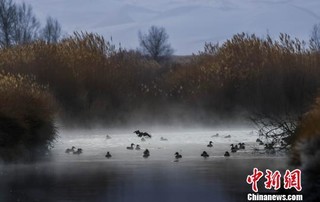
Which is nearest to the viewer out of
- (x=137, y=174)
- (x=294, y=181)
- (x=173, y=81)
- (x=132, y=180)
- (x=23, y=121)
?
(x=294, y=181)

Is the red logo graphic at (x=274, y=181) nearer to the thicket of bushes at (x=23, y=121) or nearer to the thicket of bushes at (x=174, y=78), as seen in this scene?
the thicket of bushes at (x=23, y=121)

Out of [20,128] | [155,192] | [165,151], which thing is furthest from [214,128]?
[155,192]

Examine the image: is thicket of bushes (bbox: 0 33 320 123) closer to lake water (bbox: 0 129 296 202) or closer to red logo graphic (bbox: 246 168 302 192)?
lake water (bbox: 0 129 296 202)

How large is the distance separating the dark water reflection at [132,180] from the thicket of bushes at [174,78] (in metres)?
9.96

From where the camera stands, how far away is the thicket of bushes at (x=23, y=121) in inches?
748

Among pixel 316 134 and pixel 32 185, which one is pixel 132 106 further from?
pixel 316 134

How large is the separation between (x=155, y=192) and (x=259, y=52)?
57.2 ft

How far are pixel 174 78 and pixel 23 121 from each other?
13.0 m

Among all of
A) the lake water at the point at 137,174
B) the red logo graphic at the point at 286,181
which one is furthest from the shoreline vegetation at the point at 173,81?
the red logo graphic at the point at 286,181

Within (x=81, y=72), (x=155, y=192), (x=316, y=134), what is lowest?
(x=155, y=192)

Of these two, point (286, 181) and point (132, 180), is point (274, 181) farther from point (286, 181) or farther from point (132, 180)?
point (132, 180)

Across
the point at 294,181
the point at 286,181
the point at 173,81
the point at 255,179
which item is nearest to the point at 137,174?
the point at 255,179

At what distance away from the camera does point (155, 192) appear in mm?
13812

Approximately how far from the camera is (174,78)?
3200cm
